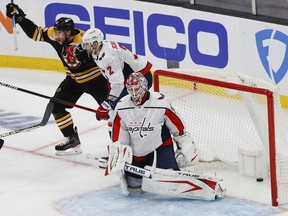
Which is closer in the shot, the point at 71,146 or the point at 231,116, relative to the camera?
the point at 231,116

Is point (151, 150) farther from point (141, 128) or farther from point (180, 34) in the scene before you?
point (180, 34)

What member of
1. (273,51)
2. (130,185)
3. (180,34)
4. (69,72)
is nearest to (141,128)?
(130,185)

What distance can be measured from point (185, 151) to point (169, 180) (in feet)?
0.84

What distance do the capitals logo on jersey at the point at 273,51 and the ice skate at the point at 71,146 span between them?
1.63 metres

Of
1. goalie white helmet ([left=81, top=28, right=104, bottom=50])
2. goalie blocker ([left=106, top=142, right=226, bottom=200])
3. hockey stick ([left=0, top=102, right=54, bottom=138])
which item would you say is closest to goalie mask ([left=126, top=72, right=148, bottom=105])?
goalie blocker ([left=106, top=142, right=226, bottom=200])

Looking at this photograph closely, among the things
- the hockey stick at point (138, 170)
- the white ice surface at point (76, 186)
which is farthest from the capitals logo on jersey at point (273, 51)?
the hockey stick at point (138, 170)

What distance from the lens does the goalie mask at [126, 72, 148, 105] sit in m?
5.78

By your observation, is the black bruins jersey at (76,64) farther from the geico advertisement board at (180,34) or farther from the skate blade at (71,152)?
Result: the geico advertisement board at (180,34)

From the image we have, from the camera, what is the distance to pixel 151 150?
19.6 feet

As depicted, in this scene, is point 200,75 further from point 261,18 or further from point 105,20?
point 105,20

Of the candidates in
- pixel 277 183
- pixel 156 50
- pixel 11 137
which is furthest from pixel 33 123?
pixel 277 183

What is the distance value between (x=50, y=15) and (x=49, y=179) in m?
2.95

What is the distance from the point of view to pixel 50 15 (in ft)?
30.0

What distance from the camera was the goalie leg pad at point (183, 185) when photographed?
5832 mm
